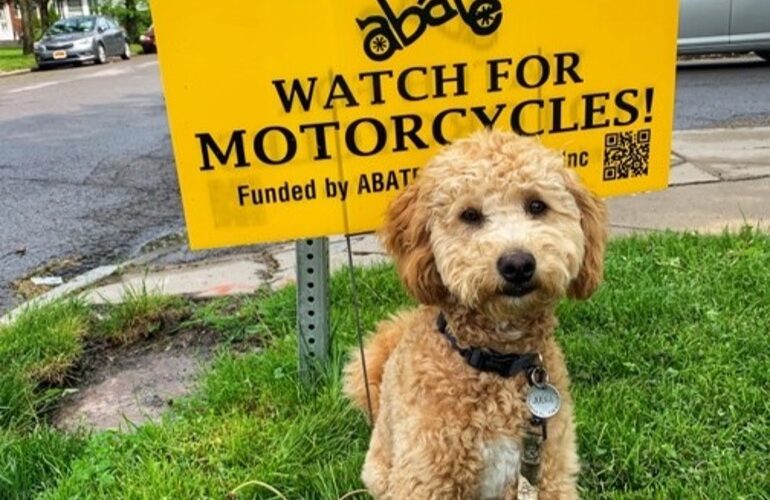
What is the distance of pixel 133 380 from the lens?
3.53 m

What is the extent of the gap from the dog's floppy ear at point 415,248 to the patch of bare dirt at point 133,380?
1523 millimetres

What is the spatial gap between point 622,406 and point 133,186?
548cm

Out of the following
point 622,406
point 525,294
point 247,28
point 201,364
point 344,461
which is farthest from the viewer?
point 201,364

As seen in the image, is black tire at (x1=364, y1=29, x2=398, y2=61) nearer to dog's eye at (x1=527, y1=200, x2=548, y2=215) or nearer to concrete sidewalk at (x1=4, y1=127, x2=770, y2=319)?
dog's eye at (x1=527, y1=200, x2=548, y2=215)

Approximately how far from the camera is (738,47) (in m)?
11.8

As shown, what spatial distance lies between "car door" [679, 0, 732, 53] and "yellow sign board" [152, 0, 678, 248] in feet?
31.4

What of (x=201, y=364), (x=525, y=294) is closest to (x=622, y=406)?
(x=525, y=294)

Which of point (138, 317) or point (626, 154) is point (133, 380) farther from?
point (626, 154)

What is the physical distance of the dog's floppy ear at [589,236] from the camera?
212cm

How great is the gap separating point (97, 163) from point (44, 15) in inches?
1437

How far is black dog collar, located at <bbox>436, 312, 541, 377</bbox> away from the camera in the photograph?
2.12 m

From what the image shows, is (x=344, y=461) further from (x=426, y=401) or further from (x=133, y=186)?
(x=133, y=186)

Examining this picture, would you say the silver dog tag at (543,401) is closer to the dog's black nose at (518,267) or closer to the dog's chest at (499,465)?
the dog's chest at (499,465)

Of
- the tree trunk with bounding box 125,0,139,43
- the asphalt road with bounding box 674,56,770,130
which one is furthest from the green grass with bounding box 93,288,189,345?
the tree trunk with bounding box 125,0,139,43
